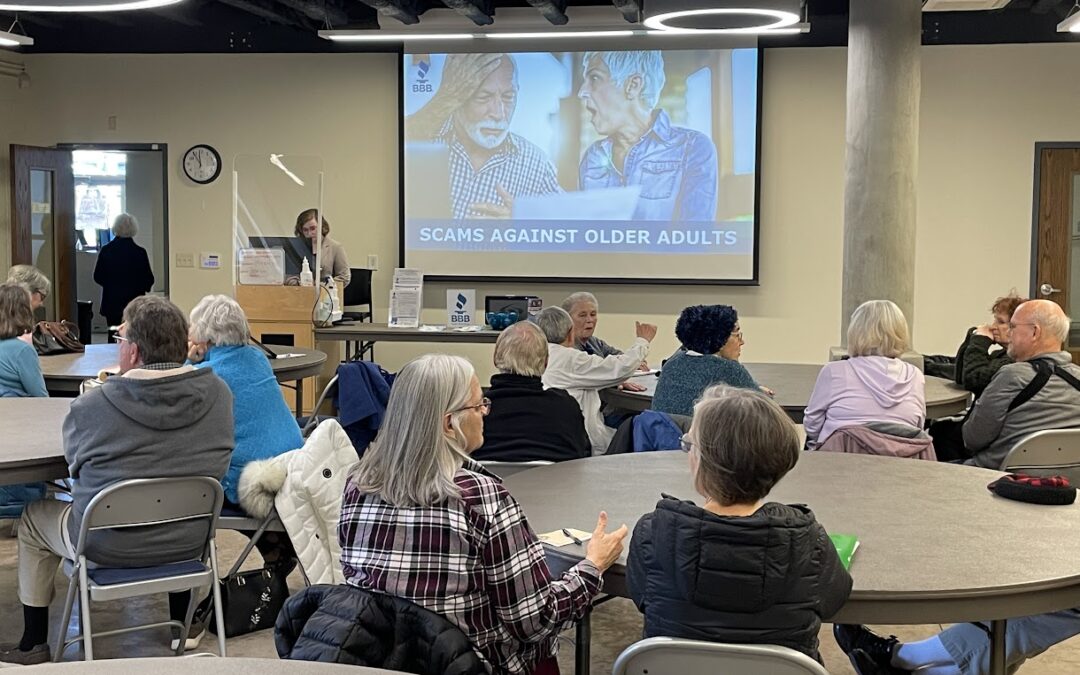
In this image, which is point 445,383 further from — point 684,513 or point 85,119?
point 85,119

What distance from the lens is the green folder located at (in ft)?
7.50

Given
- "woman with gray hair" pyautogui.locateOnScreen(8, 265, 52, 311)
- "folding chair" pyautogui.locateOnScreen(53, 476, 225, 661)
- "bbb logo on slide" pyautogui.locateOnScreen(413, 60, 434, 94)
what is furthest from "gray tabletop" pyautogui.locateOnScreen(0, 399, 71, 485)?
"bbb logo on slide" pyautogui.locateOnScreen(413, 60, 434, 94)

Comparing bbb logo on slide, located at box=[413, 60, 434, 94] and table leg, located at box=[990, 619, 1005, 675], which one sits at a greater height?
bbb logo on slide, located at box=[413, 60, 434, 94]

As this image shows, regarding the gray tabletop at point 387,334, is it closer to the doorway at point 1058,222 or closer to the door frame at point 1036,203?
the door frame at point 1036,203

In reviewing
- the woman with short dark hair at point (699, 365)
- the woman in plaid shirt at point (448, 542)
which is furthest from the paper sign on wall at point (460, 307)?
the woman in plaid shirt at point (448, 542)

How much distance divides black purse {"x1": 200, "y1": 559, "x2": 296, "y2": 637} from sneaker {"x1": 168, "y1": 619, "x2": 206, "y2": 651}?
2 cm

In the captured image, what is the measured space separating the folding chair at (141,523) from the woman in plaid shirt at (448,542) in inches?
47.0

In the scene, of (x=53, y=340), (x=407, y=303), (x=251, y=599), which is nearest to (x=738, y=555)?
(x=251, y=599)

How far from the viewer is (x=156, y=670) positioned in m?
1.61

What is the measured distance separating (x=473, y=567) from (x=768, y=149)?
7688 mm

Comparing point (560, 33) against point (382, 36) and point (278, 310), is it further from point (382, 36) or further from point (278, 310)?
point (278, 310)

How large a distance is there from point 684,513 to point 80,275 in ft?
38.0

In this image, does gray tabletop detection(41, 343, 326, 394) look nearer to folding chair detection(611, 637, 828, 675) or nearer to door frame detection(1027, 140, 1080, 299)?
folding chair detection(611, 637, 828, 675)

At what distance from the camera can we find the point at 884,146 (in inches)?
261
